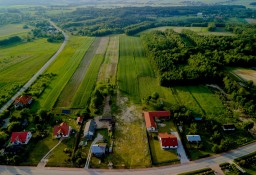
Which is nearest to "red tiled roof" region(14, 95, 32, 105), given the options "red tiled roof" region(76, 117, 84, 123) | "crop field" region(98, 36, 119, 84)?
"red tiled roof" region(76, 117, 84, 123)

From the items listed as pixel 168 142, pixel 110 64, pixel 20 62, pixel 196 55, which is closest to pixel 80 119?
pixel 168 142

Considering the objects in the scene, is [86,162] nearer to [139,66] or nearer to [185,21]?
[139,66]

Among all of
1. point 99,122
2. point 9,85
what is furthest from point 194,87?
point 9,85

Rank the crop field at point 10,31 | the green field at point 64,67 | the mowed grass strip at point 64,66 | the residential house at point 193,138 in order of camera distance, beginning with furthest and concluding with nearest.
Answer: the crop field at point 10,31 < the mowed grass strip at point 64,66 < the green field at point 64,67 < the residential house at point 193,138

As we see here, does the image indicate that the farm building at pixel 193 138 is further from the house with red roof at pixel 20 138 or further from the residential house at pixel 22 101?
the residential house at pixel 22 101

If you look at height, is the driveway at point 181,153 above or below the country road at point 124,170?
above

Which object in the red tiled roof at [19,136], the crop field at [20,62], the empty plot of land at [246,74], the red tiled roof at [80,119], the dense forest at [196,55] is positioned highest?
the dense forest at [196,55]

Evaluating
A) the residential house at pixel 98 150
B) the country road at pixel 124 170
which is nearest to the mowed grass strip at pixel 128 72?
the residential house at pixel 98 150
